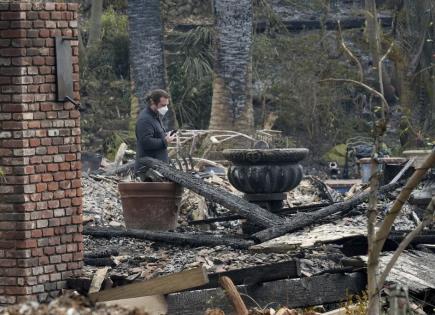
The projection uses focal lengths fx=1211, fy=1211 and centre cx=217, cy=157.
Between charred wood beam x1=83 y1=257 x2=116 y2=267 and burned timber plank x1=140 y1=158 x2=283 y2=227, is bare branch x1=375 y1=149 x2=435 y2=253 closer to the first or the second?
charred wood beam x1=83 y1=257 x2=116 y2=267

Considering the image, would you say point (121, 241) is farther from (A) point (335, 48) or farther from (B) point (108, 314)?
(A) point (335, 48)

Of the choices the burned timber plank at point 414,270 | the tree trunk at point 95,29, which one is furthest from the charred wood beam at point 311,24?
Answer: the burned timber plank at point 414,270

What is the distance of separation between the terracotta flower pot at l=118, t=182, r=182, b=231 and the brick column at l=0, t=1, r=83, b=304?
3.34 m

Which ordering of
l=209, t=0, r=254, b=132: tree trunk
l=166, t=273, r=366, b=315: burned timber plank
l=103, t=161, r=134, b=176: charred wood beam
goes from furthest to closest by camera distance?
l=209, t=0, r=254, b=132: tree trunk
l=103, t=161, r=134, b=176: charred wood beam
l=166, t=273, r=366, b=315: burned timber plank

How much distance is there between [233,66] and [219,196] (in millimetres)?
10908

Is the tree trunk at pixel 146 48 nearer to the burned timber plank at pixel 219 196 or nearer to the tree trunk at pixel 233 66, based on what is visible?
the tree trunk at pixel 233 66

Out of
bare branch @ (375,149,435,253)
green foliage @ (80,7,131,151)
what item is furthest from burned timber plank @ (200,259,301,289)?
green foliage @ (80,7,131,151)

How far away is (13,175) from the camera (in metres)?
10.1

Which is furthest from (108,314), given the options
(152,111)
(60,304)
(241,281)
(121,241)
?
(152,111)

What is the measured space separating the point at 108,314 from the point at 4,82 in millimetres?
4922

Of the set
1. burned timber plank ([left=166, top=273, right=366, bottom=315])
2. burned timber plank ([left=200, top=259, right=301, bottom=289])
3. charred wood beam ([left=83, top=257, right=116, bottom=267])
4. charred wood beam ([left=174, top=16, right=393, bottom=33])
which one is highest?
charred wood beam ([left=174, top=16, right=393, bottom=33])

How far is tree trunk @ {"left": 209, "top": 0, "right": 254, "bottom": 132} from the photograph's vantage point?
23750 mm

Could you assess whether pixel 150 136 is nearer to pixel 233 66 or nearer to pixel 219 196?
pixel 219 196

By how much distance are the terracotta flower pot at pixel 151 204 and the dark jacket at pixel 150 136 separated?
57 centimetres
